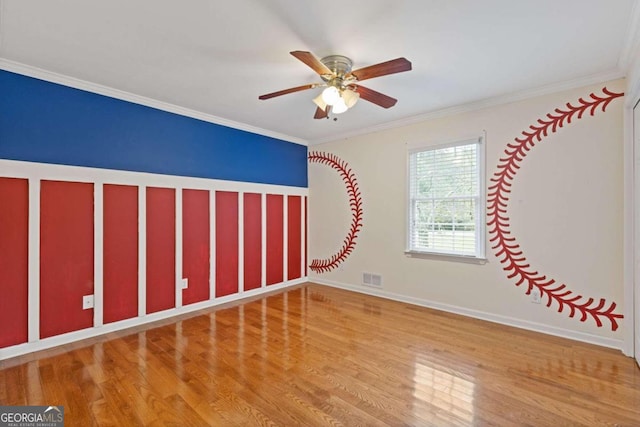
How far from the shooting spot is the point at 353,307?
13.5ft

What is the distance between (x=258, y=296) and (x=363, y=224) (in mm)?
1905

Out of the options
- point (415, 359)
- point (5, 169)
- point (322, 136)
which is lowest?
point (415, 359)

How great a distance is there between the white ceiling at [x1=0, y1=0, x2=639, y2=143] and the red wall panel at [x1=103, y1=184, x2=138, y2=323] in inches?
45.7

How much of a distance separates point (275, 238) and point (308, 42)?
3.23m

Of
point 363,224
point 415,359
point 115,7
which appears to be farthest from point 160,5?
point 363,224

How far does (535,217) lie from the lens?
3305 mm

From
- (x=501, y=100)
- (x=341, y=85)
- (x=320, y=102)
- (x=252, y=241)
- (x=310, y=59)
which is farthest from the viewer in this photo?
(x=252, y=241)

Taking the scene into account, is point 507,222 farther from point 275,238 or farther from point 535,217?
point 275,238

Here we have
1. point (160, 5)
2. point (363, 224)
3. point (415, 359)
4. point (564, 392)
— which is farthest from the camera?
point (363, 224)

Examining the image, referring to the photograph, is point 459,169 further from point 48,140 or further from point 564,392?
point 48,140

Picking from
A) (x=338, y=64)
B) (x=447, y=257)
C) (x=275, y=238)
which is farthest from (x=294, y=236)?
(x=338, y=64)

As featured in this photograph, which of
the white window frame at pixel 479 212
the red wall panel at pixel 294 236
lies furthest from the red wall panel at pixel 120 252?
the white window frame at pixel 479 212

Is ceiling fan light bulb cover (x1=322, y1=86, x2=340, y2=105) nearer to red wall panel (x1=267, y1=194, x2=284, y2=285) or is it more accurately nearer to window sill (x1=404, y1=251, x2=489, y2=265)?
window sill (x1=404, y1=251, x2=489, y2=265)

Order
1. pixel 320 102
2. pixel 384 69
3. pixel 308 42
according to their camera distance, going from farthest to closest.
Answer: pixel 320 102, pixel 308 42, pixel 384 69
